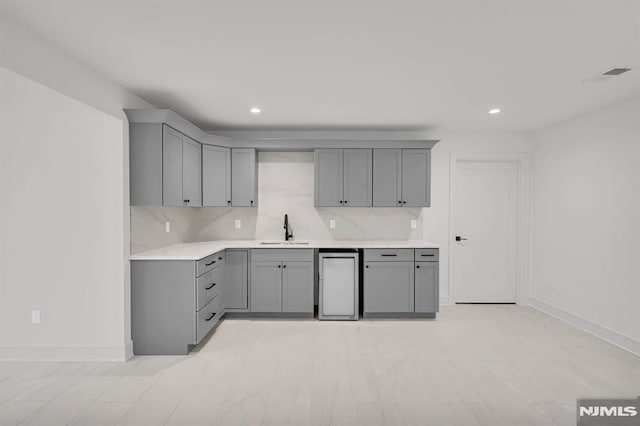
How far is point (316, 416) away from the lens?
2.35 metres

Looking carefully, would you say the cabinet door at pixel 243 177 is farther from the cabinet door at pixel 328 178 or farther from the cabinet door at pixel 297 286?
the cabinet door at pixel 297 286

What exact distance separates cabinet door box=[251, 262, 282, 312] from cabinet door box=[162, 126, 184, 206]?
125cm

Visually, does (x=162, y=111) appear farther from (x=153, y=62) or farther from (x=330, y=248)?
(x=330, y=248)

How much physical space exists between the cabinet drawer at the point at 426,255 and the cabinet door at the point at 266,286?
5.63 ft

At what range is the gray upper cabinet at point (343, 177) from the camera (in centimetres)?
473

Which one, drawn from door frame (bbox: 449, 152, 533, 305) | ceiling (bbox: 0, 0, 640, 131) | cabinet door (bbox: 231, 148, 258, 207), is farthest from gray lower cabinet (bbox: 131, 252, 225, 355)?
door frame (bbox: 449, 152, 533, 305)

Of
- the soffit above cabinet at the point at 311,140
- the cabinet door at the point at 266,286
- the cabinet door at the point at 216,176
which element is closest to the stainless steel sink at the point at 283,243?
the cabinet door at the point at 266,286

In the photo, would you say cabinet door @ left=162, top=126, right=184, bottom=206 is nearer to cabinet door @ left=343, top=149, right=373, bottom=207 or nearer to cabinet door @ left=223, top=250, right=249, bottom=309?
cabinet door @ left=223, top=250, right=249, bottom=309

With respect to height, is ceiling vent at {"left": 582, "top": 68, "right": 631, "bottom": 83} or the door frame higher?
ceiling vent at {"left": 582, "top": 68, "right": 631, "bottom": 83}

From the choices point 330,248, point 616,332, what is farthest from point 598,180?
point 330,248

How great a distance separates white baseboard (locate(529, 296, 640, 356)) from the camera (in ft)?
11.5

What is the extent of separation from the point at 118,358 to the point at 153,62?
2549mm

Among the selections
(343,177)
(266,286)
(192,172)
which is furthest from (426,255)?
(192,172)

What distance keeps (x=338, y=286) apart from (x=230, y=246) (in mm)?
1418
